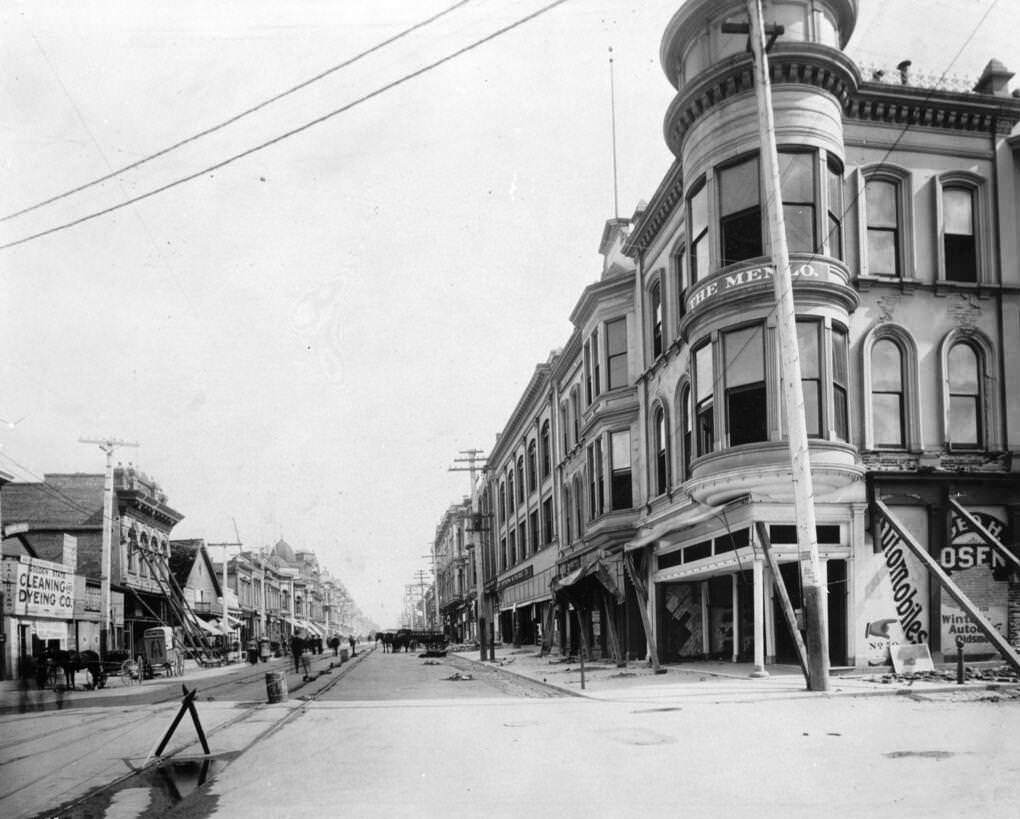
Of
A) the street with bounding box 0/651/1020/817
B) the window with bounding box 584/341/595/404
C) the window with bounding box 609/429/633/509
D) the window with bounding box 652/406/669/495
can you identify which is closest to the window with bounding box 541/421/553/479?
the window with bounding box 584/341/595/404

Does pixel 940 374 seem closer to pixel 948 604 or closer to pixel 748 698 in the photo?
pixel 948 604

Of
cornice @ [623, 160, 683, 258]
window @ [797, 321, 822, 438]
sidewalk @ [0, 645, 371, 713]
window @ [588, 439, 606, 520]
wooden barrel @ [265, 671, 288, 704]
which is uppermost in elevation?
cornice @ [623, 160, 683, 258]

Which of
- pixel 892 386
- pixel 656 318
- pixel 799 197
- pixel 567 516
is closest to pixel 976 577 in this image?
pixel 892 386

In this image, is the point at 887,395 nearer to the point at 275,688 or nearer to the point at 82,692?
the point at 275,688

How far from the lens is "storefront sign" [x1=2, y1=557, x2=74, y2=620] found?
36719 mm

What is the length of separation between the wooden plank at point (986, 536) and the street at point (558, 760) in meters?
6.97

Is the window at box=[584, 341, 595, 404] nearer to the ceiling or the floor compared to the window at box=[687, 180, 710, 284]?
nearer to the floor

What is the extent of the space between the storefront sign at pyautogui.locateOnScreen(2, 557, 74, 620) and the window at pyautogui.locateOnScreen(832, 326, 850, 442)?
99.4ft

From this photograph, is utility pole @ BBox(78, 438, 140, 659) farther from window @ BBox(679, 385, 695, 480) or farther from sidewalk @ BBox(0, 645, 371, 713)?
window @ BBox(679, 385, 695, 480)

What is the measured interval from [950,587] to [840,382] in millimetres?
4785

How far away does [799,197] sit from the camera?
20984mm

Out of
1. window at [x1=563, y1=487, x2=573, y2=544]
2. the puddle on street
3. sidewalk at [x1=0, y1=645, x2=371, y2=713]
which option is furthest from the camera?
window at [x1=563, y1=487, x2=573, y2=544]

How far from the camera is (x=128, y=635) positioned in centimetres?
5334

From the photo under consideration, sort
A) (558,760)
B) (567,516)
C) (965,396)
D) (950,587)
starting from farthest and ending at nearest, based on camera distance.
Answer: (567,516), (965,396), (950,587), (558,760)
